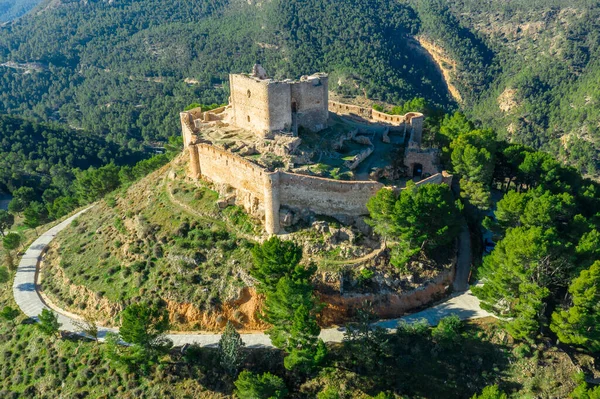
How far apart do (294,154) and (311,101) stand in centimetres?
861

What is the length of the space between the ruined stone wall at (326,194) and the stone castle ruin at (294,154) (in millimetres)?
94

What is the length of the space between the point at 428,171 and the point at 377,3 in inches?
5654

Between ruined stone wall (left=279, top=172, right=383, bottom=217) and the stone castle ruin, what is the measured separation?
0.31 ft

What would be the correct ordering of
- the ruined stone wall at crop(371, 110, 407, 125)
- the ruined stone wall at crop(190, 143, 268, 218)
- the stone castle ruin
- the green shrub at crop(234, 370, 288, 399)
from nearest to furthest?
the green shrub at crop(234, 370, 288, 399) < the stone castle ruin < the ruined stone wall at crop(190, 143, 268, 218) < the ruined stone wall at crop(371, 110, 407, 125)

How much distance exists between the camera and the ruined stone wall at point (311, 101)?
52.2 meters

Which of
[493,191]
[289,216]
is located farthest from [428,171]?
[289,216]

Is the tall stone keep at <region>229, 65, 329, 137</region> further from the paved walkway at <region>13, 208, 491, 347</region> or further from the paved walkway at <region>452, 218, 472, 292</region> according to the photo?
the paved walkway at <region>13, 208, 491, 347</region>

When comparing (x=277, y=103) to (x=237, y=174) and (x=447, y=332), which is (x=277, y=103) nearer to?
(x=237, y=174)

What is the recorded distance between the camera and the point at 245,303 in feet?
137

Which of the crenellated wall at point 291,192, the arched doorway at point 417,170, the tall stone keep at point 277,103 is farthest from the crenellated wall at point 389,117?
the crenellated wall at point 291,192

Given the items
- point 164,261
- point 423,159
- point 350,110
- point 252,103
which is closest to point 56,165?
point 350,110

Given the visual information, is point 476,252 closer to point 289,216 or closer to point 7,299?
point 289,216

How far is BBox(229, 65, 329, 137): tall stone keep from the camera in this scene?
49.3 m

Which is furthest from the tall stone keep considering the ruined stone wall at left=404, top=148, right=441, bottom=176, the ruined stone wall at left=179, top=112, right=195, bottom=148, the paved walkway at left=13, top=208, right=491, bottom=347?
the paved walkway at left=13, top=208, right=491, bottom=347
